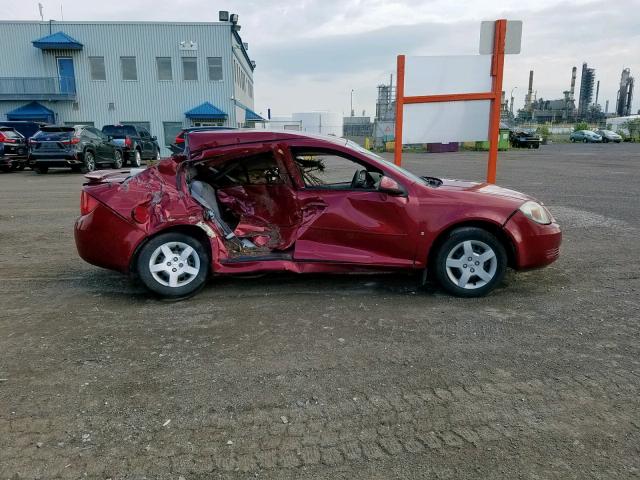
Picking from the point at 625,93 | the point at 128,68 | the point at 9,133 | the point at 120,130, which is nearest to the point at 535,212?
the point at 9,133

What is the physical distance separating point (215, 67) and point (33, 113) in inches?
475

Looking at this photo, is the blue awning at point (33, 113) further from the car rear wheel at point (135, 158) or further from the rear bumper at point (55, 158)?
the rear bumper at point (55, 158)

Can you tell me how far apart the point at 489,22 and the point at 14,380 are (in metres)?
7.23

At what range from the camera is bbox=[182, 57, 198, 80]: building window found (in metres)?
33.6

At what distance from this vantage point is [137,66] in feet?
109

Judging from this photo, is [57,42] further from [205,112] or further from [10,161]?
→ [10,161]

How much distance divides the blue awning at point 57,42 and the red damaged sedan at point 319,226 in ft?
106

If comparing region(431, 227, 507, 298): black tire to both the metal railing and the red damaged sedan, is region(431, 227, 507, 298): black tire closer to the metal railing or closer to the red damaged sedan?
the red damaged sedan

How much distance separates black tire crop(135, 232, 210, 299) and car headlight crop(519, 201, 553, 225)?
308cm

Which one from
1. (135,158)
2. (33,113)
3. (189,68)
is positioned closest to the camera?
(135,158)

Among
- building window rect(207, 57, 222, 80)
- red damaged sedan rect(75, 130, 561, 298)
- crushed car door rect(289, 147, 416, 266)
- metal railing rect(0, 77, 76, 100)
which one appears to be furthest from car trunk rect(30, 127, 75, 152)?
building window rect(207, 57, 222, 80)

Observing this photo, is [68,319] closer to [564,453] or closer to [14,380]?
[14,380]

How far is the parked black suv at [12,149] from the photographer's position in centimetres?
1803

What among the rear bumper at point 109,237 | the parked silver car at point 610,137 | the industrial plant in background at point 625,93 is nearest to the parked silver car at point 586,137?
the parked silver car at point 610,137
